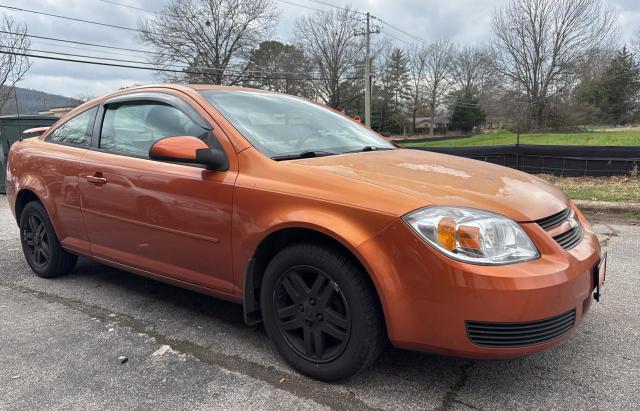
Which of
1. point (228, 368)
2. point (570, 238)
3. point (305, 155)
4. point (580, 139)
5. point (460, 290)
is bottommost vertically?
point (228, 368)

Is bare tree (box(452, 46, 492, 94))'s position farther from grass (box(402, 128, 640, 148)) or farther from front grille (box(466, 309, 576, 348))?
front grille (box(466, 309, 576, 348))

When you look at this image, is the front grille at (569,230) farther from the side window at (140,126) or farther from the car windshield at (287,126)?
the side window at (140,126)

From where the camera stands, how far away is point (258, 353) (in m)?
2.76

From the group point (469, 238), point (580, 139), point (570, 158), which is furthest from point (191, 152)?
point (580, 139)

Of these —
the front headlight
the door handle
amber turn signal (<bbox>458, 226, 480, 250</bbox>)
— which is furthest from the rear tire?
amber turn signal (<bbox>458, 226, 480, 250</bbox>)

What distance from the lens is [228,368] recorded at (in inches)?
102

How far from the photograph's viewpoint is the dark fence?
827 centimetres

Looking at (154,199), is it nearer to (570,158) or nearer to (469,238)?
(469,238)

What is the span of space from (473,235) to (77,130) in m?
3.29

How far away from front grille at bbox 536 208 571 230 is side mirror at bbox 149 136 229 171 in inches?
64.9

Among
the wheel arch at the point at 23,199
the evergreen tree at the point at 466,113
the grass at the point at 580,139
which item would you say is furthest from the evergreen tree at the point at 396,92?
the wheel arch at the point at 23,199

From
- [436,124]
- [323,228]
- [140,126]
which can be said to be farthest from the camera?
[436,124]

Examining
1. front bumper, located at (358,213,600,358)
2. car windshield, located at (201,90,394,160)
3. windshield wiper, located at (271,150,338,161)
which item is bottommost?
front bumper, located at (358,213,600,358)

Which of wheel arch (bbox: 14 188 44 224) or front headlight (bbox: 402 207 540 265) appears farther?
wheel arch (bbox: 14 188 44 224)
